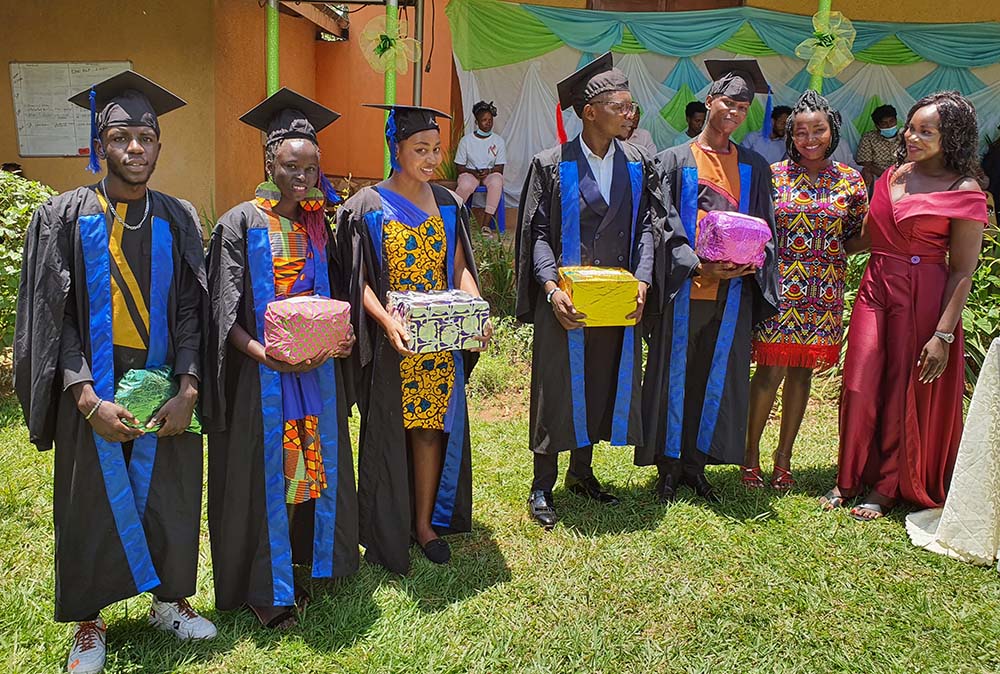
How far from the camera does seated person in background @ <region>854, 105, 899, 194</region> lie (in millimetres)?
9555

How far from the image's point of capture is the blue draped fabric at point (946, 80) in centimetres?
991

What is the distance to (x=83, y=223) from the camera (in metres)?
2.67

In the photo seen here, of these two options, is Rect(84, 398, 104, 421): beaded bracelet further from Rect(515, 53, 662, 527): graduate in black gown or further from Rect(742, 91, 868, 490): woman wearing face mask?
Rect(742, 91, 868, 490): woman wearing face mask

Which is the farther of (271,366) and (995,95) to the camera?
(995,95)

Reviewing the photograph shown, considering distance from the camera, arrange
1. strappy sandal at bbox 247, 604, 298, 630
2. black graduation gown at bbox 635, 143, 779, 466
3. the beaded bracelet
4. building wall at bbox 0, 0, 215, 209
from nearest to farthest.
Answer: the beaded bracelet
strappy sandal at bbox 247, 604, 298, 630
black graduation gown at bbox 635, 143, 779, 466
building wall at bbox 0, 0, 215, 209

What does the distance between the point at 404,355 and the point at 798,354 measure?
2217 millimetres

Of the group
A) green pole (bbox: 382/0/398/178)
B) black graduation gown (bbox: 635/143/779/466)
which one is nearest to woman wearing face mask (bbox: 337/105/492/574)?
black graduation gown (bbox: 635/143/779/466)

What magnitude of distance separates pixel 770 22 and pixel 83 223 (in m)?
9.02

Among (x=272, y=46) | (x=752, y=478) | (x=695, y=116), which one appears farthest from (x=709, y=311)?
(x=272, y=46)

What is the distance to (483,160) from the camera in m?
9.11

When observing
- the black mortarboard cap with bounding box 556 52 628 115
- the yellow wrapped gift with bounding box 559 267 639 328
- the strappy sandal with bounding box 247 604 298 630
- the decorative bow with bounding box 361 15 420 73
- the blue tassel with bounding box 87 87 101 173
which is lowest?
the strappy sandal with bounding box 247 604 298 630

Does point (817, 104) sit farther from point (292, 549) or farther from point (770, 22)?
point (770, 22)

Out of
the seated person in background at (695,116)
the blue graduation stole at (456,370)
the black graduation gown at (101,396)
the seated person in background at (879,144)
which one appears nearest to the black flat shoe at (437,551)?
the blue graduation stole at (456,370)

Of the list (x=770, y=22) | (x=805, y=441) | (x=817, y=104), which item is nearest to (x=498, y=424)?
(x=805, y=441)
